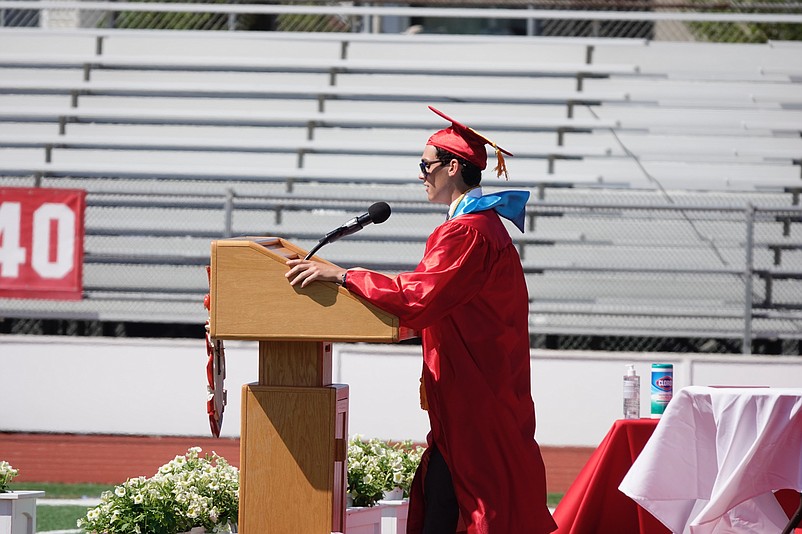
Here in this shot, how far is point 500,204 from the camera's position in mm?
4035

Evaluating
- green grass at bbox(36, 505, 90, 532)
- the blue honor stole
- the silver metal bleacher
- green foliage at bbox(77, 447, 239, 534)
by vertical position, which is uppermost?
the silver metal bleacher

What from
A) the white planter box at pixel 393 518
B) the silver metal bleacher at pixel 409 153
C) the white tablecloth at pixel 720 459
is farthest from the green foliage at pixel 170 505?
the silver metal bleacher at pixel 409 153

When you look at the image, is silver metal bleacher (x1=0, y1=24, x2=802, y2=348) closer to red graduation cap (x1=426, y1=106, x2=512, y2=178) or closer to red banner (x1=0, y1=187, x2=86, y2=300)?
red banner (x1=0, y1=187, x2=86, y2=300)

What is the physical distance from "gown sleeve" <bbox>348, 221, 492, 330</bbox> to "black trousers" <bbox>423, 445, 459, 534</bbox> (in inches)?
21.4

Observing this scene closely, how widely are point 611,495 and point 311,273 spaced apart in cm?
194

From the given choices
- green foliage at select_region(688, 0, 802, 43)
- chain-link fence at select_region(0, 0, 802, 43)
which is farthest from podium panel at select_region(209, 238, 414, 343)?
green foliage at select_region(688, 0, 802, 43)

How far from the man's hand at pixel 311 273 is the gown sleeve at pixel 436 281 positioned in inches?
1.8

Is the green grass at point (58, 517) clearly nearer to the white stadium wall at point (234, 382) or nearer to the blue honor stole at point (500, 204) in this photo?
the white stadium wall at point (234, 382)

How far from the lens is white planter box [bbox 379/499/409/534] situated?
15.7 feet

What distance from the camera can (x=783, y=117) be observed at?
1188cm

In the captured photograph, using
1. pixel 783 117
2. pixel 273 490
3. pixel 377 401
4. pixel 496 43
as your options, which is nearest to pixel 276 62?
pixel 496 43

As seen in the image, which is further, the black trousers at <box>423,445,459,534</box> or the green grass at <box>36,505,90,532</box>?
the green grass at <box>36,505,90,532</box>

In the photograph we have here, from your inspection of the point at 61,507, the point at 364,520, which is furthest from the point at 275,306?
the point at 61,507

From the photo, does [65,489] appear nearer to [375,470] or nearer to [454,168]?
[375,470]
